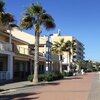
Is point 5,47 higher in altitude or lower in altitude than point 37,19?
lower

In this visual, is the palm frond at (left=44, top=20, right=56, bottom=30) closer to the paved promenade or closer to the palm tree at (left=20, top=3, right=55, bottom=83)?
the palm tree at (left=20, top=3, right=55, bottom=83)

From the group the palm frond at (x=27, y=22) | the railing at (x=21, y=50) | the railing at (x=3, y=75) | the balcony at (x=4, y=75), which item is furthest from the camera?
the railing at (x=21, y=50)

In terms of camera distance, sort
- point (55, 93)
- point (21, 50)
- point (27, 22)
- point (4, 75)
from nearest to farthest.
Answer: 1. point (55, 93)
2. point (4, 75)
3. point (27, 22)
4. point (21, 50)

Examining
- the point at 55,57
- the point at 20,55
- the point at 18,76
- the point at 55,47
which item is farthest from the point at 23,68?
the point at 55,47

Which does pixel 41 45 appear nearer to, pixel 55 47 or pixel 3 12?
pixel 55 47

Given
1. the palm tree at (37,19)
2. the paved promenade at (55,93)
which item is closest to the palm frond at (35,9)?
the palm tree at (37,19)

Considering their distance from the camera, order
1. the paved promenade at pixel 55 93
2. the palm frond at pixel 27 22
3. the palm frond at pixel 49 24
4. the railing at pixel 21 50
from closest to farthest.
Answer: the paved promenade at pixel 55 93 < the palm frond at pixel 49 24 < the palm frond at pixel 27 22 < the railing at pixel 21 50

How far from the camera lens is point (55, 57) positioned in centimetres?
7969

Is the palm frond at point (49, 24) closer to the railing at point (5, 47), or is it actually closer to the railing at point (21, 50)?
the railing at point (5, 47)

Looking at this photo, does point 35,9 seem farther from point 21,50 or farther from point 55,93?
point 55,93

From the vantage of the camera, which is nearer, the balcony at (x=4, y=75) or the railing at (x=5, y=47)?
the railing at (x=5, y=47)

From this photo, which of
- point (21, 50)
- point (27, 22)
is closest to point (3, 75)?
point (27, 22)

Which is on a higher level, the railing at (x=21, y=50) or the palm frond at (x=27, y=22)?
the palm frond at (x=27, y=22)

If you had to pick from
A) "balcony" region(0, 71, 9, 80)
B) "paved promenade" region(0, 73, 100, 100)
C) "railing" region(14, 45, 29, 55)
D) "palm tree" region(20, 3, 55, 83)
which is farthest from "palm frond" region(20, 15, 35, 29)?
"paved promenade" region(0, 73, 100, 100)
